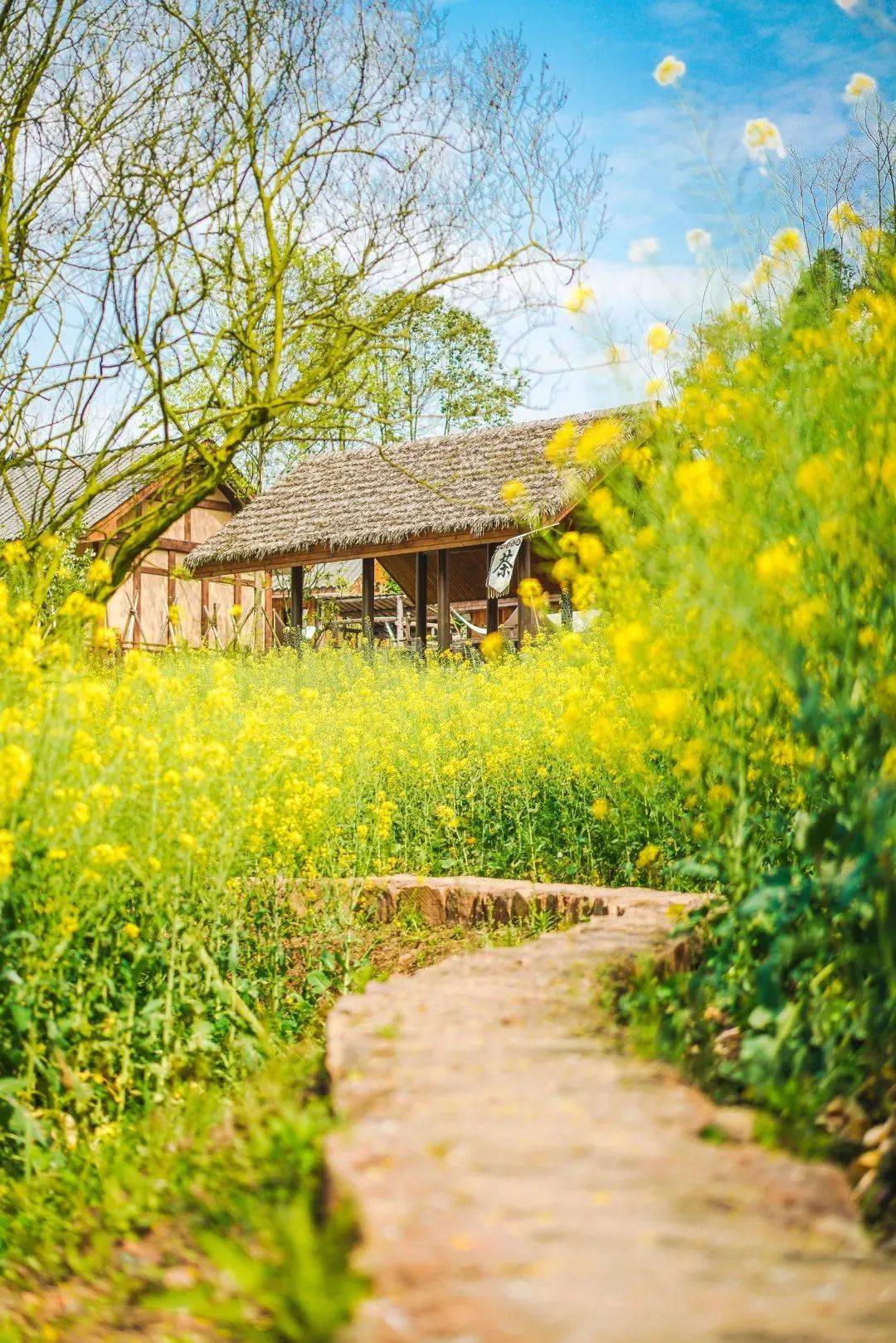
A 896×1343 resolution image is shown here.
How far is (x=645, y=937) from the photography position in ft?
11.6

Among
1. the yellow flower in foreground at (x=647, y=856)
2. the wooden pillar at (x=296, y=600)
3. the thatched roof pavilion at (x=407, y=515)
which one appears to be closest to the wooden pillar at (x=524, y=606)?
the thatched roof pavilion at (x=407, y=515)

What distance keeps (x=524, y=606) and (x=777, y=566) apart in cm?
1260

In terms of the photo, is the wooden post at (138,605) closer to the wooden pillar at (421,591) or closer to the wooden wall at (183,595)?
the wooden wall at (183,595)

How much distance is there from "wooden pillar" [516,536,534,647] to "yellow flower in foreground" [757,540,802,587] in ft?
39.4

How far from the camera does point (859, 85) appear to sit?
4.02 meters

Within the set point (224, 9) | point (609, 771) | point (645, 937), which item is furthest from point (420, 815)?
point (224, 9)

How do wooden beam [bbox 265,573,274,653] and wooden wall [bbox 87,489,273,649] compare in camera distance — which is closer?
wooden wall [bbox 87,489,273,649]

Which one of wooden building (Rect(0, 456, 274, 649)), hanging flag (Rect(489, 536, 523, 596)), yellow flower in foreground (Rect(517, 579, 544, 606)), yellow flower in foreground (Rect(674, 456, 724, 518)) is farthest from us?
wooden building (Rect(0, 456, 274, 649))

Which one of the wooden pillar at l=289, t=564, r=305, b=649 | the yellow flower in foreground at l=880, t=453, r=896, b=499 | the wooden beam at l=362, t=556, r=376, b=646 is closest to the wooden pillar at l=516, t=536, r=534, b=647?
the wooden beam at l=362, t=556, r=376, b=646

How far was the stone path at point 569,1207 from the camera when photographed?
1423 mm

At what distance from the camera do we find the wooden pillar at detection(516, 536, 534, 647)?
1494 centimetres

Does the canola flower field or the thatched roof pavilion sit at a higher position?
the thatched roof pavilion

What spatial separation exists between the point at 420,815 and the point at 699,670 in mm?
3330

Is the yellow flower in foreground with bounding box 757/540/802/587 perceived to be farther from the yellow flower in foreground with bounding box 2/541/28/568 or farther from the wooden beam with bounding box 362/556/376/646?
the wooden beam with bounding box 362/556/376/646
